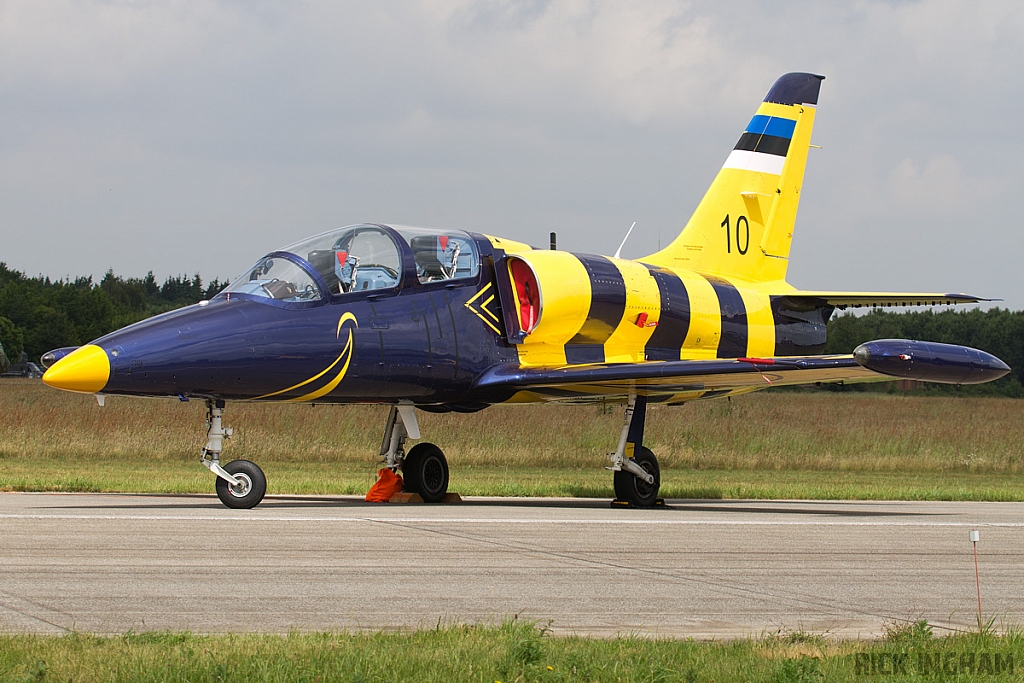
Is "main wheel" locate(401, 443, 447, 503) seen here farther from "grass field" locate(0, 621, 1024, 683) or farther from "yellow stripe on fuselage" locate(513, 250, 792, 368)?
"grass field" locate(0, 621, 1024, 683)

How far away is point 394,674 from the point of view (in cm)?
556

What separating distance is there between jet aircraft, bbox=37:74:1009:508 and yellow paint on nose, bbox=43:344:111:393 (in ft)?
0.05

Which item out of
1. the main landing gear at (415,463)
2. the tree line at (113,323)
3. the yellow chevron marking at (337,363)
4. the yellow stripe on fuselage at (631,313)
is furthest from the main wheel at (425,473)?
the tree line at (113,323)

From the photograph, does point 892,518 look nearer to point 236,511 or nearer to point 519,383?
point 519,383

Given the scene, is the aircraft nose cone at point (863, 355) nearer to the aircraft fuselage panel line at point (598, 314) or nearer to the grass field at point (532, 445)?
the aircraft fuselage panel line at point (598, 314)

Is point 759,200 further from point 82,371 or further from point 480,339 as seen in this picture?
point 82,371

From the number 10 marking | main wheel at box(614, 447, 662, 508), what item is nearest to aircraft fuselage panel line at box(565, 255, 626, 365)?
main wheel at box(614, 447, 662, 508)

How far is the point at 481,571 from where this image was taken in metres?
8.70

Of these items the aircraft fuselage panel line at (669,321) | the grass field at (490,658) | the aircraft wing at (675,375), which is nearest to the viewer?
the grass field at (490,658)

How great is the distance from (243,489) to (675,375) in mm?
5194

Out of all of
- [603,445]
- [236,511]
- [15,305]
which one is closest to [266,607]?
[236,511]

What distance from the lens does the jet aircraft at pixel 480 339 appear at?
505 inches

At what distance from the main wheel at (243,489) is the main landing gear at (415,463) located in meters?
2.79

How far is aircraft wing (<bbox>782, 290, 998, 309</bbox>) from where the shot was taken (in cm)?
1796
